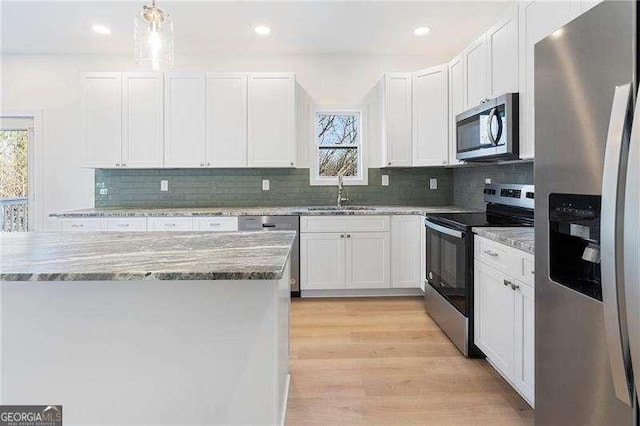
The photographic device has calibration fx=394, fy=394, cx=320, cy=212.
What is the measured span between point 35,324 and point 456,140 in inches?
128

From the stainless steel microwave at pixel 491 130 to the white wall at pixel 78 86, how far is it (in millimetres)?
1409

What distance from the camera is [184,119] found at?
13.3 ft

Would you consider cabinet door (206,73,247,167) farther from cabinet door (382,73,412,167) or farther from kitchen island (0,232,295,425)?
kitchen island (0,232,295,425)

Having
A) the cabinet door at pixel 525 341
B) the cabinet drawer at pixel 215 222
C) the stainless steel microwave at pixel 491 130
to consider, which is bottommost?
the cabinet door at pixel 525 341

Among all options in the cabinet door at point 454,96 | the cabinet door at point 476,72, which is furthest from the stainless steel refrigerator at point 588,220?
the cabinet door at point 454,96

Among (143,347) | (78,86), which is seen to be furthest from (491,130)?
(78,86)

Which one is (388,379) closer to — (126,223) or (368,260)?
(368,260)

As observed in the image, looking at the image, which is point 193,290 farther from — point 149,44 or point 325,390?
point 149,44

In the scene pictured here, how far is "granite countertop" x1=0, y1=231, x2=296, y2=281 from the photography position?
1.24 metres

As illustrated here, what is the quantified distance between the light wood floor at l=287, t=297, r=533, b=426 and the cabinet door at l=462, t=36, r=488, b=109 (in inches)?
74.4

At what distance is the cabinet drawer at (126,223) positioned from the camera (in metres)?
3.73

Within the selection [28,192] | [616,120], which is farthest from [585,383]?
[28,192]

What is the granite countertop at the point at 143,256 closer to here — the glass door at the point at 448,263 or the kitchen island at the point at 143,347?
the kitchen island at the point at 143,347

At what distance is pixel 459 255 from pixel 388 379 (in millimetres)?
957
